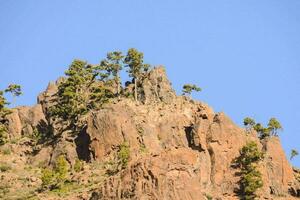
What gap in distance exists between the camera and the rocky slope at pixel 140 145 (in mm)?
107500

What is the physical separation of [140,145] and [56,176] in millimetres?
16705

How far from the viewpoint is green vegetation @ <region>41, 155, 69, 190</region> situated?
104500 millimetres

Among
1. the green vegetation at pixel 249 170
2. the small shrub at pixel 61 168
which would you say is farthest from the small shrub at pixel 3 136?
the green vegetation at pixel 249 170

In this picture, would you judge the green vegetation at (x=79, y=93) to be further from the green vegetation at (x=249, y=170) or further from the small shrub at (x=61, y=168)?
the green vegetation at (x=249, y=170)

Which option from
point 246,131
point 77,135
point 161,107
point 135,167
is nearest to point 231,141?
point 246,131

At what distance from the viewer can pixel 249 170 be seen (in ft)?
365

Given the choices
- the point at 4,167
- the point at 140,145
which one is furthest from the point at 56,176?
the point at 140,145

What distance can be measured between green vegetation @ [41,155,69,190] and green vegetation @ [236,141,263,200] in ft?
94.4

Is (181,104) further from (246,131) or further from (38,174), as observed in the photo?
(38,174)

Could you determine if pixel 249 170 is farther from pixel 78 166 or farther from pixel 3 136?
pixel 3 136

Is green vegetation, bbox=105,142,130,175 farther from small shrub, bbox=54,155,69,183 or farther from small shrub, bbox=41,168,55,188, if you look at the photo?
small shrub, bbox=41,168,55,188

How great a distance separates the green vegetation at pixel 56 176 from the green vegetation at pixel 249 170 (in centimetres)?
2876

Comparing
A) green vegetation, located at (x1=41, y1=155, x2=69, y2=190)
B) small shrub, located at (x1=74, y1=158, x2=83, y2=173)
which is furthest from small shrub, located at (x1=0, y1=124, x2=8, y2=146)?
small shrub, located at (x1=74, y1=158, x2=83, y2=173)

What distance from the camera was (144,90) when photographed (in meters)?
136
